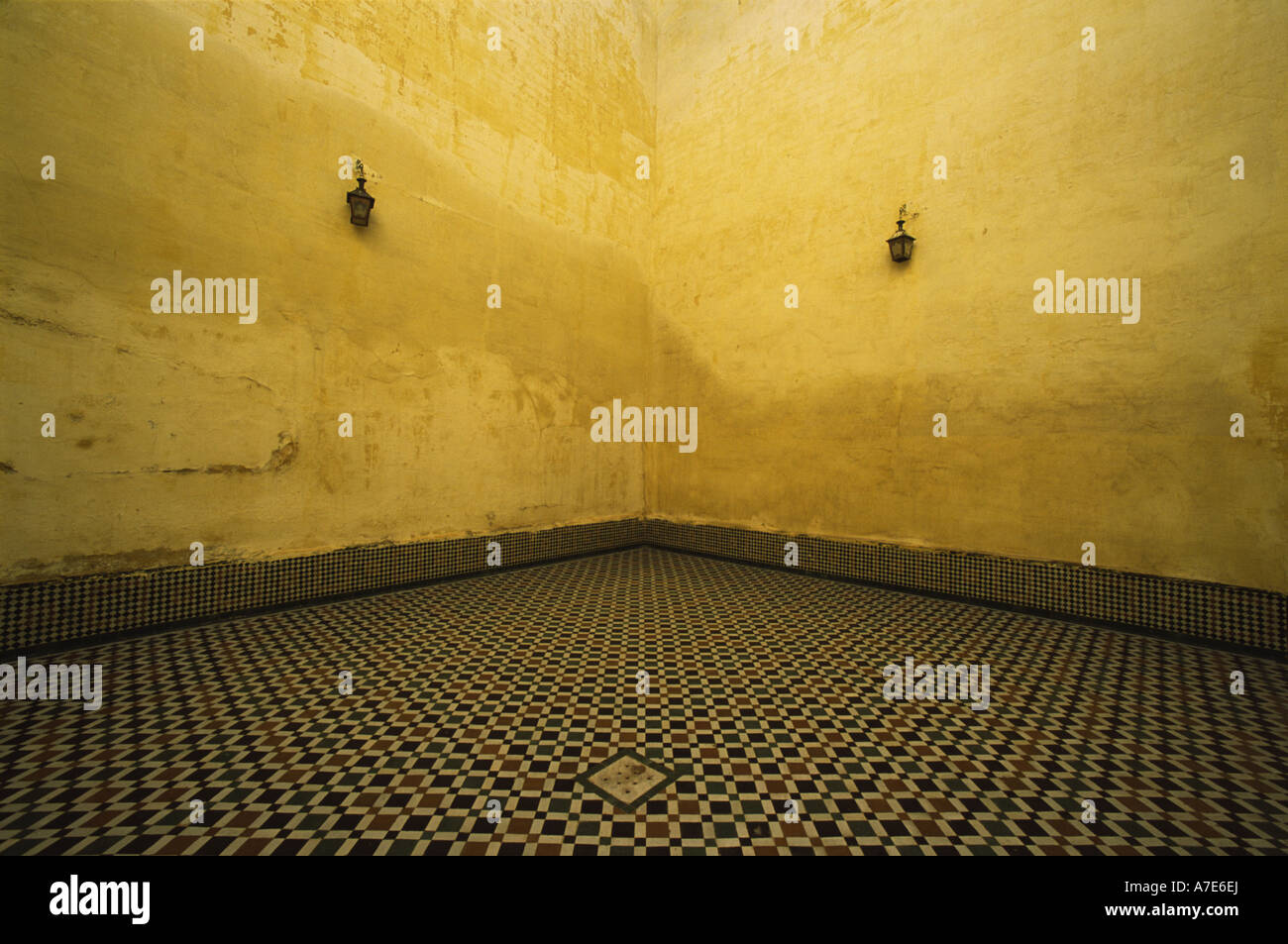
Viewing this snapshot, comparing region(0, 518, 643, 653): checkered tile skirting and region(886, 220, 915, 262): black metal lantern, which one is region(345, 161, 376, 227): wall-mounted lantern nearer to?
region(0, 518, 643, 653): checkered tile skirting

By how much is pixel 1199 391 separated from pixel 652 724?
11.6 feet

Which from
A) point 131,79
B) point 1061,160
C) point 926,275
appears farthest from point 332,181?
point 1061,160

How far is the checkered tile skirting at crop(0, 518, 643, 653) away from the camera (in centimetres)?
283

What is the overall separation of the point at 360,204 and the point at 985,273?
13.8 feet

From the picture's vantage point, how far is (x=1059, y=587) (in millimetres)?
3746

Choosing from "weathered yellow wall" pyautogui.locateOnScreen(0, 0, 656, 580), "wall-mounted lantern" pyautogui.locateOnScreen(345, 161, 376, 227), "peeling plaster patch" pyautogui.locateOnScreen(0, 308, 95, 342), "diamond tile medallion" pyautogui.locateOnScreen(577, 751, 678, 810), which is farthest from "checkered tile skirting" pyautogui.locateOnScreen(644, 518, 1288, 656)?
"peeling plaster patch" pyautogui.locateOnScreen(0, 308, 95, 342)

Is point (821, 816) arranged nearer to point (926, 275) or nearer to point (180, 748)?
point (180, 748)

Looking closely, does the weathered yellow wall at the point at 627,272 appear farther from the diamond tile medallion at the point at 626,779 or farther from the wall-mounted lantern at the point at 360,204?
the diamond tile medallion at the point at 626,779

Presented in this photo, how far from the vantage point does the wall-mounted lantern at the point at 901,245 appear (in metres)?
4.32

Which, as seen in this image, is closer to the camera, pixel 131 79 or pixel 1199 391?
pixel 131 79

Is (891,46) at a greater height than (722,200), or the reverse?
(891,46)

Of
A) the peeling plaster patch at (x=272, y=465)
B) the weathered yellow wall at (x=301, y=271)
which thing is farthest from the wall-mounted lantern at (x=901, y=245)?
the peeling plaster patch at (x=272, y=465)

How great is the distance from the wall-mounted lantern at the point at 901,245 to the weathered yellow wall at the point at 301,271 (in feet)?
8.47

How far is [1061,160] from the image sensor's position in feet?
12.4
